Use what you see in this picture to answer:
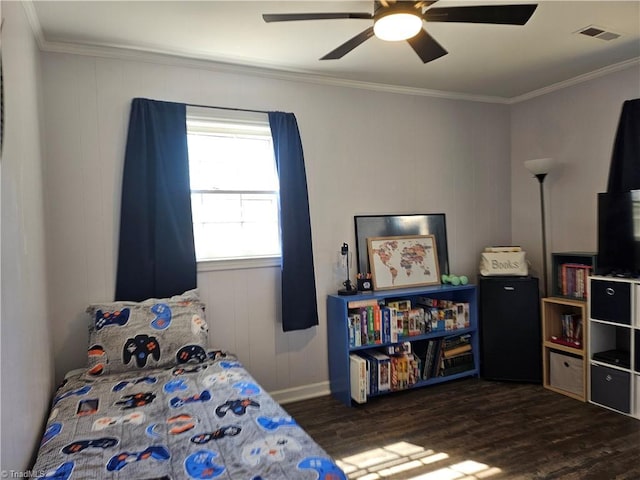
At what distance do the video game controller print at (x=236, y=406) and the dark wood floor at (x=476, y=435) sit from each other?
2.59 ft

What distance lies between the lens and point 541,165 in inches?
141

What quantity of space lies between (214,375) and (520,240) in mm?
3285

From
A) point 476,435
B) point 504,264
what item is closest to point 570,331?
point 504,264

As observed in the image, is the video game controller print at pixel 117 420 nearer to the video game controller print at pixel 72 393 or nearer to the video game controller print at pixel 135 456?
the video game controller print at pixel 135 456

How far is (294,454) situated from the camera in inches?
60.1

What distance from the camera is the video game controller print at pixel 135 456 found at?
1.50 m

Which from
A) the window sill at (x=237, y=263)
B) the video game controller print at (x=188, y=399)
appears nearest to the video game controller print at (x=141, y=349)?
the video game controller print at (x=188, y=399)

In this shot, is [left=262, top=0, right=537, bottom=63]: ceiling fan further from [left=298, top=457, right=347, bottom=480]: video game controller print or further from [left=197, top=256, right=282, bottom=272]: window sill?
[left=298, top=457, right=347, bottom=480]: video game controller print

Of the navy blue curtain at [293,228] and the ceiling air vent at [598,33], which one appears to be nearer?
the ceiling air vent at [598,33]

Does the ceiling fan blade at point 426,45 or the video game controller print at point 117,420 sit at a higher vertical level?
the ceiling fan blade at point 426,45

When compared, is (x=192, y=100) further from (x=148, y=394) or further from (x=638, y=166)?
(x=638, y=166)

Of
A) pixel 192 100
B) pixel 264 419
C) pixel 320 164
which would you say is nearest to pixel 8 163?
pixel 264 419

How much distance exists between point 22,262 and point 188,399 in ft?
3.12

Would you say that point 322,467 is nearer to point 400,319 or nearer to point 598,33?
point 400,319
